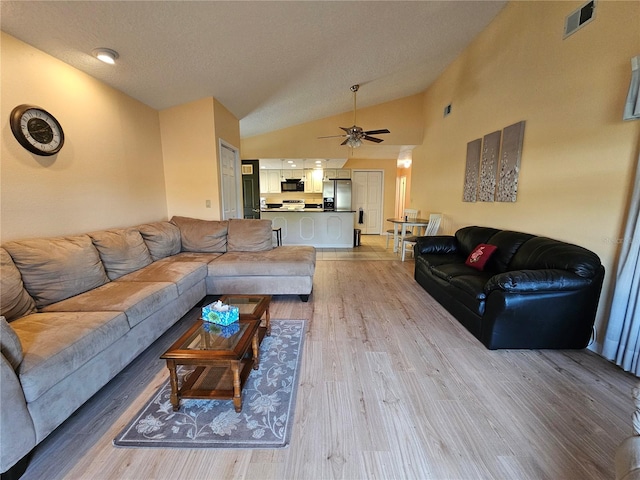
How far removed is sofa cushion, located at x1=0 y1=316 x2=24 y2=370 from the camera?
45.8 inches

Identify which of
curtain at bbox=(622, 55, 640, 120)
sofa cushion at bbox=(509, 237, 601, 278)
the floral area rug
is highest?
curtain at bbox=(622, 55, 640, 120)

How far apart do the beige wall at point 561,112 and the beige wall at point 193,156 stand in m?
3.90

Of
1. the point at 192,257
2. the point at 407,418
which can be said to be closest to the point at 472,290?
the point at 407,418

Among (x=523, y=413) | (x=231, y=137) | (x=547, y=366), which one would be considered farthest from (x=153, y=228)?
(x=547, y=366)

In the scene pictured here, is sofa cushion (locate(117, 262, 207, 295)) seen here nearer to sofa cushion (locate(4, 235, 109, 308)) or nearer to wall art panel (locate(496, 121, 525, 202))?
sofa cushion (locate(4, 235, 109, 308))

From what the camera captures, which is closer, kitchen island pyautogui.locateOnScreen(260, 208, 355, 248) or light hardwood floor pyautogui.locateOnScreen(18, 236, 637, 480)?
light hardwood floor pyautogui.locateOnScreen(18, 236, 637, 480)

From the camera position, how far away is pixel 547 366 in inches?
78.0

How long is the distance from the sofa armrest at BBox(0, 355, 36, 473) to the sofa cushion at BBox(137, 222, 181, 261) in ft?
6.80

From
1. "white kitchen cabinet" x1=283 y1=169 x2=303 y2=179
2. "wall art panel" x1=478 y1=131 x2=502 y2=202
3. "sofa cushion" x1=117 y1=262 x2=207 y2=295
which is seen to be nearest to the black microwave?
"white kitchen cabinet" x1=283 y1=169 x2=303 y2=179

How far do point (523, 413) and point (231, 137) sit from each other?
16.3ft

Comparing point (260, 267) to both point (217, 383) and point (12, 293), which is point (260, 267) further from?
point (12, 293)

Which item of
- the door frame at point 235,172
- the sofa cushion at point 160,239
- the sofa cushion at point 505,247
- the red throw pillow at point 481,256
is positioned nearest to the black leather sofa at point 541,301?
the sofa cushion at point 505,247

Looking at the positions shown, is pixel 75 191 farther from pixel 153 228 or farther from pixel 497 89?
pixel 497 89

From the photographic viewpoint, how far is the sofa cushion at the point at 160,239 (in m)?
3.11
